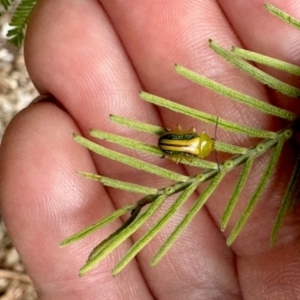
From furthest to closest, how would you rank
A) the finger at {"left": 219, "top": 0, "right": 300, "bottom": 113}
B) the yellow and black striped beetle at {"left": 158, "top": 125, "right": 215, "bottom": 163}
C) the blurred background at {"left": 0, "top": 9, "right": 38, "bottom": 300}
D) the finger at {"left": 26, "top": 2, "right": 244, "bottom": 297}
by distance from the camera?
the blurred background at {"left": 0, "top": 9, "right": 38, "bottom": 300} < the finger at {"left": 26, "top": 2, "right": 244, "bottom": 297} < the finger at {"left": 219, "top": 0, "right": 300, "bottom": 113} < the yellow and black striped beetle at {"left": 158, "top": 125, "right": 215, "bottom": 163}

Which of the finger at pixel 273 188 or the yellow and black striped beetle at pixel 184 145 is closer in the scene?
the yellow and black striped beetle at pixel 184 145

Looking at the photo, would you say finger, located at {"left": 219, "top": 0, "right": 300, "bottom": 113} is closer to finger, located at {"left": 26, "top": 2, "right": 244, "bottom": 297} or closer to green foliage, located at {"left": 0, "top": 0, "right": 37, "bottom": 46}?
finger, located at {"left": 26, "top": 2, "right": 244, "bottom": 297}

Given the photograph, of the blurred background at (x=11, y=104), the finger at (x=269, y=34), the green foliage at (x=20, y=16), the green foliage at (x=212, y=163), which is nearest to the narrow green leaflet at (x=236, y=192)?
the green foliage at (x=212, y=163)

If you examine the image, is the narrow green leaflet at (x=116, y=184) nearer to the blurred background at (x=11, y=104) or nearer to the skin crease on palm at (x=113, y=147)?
the skin crease on palm at (x=113, y=147)

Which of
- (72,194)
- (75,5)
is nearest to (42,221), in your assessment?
(72,194)

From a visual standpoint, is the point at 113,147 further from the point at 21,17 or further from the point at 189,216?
the point at 21,17

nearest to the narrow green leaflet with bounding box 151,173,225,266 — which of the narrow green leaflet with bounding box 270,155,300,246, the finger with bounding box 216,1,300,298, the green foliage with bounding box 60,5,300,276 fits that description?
the green foliage with bounding box 60,5,300,276
